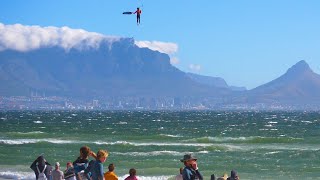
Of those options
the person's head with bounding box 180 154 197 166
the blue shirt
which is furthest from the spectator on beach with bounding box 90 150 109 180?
the person's head with bounding box 180 154 197 166

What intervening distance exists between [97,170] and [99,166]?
10 cm

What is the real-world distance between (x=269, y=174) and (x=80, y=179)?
636 inches

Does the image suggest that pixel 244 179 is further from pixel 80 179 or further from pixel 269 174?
pixel 80 179

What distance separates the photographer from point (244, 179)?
2873 cm

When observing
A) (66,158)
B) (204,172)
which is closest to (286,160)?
(204,172)

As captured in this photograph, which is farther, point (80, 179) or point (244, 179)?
point (244, 179)

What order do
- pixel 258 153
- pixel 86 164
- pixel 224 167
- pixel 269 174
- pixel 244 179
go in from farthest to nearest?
pixel 258 153, pixel 224 167, pixel 269 174, pixel 244 179, pixel 86 164

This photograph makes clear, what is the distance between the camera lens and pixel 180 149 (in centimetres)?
4619

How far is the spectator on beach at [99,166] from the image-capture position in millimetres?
15320

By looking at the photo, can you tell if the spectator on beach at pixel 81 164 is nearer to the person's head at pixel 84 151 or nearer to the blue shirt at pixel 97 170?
the person's head at pixel 84 151

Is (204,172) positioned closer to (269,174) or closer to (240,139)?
(269,174)

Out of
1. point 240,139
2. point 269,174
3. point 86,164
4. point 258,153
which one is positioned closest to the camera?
point 86,164

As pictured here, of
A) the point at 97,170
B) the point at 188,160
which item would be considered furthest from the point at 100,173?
the point at 188,160

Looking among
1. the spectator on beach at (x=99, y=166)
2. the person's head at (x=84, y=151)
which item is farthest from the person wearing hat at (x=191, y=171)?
the person's head at (x=84, y=151)
